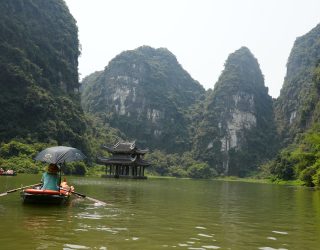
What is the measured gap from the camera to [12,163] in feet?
174

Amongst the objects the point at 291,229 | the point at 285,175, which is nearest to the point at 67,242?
the point at 291,229

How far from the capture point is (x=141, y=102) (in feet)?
505

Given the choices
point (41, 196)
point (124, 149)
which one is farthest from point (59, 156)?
point (124, 149)

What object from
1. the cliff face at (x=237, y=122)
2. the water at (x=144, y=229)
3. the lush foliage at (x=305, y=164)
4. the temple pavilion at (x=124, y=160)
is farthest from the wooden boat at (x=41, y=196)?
the cliff face at (x=237, y=122)

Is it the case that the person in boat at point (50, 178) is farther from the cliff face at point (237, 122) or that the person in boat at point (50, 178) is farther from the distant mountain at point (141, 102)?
the distant mountain at point (141, 102)

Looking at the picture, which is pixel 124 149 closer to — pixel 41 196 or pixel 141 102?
pixel 41 196

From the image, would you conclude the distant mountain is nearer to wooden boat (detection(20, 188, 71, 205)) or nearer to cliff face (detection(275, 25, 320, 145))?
cliff face (detection(275, 25, 320, 145))

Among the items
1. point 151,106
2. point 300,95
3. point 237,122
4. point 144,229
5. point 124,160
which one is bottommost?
point 144,229

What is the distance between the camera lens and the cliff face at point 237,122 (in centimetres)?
13662

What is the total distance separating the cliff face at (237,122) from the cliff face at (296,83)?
5230 millimetres

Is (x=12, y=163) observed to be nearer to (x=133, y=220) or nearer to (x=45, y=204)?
(x=45, y=204)

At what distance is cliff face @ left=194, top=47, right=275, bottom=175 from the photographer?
13662 cm

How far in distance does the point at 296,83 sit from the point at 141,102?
52498 mm

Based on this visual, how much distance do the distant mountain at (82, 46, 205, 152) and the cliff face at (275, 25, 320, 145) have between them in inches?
1290
